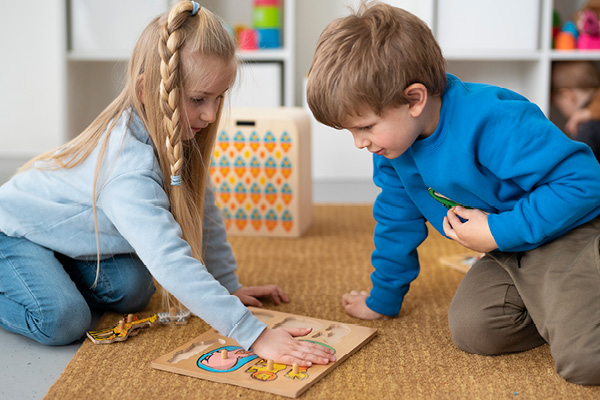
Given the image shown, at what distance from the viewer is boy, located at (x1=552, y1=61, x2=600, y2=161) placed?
2160 mm

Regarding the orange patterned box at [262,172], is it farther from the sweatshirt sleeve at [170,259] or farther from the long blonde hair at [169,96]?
the sweatshirt sleeve at [170,259]

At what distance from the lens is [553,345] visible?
82 cm

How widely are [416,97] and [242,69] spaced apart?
131cm

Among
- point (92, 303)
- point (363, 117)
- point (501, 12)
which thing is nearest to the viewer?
point (363, 117)

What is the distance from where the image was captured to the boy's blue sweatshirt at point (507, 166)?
82 cm

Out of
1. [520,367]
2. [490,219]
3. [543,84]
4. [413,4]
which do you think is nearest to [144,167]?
[490,219]

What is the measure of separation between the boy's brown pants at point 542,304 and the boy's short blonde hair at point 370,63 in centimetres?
29

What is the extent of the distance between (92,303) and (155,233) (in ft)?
1.01

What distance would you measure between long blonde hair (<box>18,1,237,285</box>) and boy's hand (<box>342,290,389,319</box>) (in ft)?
0.89

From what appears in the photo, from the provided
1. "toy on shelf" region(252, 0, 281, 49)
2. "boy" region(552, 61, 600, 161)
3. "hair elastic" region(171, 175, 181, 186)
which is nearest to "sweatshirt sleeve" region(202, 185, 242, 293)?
"hair elastic" region(171, 175, 181, 186)

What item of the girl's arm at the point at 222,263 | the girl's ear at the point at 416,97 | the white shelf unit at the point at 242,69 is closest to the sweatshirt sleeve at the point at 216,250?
the girl's arm at the point at 222,263

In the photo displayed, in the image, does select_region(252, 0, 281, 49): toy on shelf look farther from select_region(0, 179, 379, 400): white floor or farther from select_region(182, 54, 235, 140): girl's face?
select_region(0, 179, 379, 400): white floor

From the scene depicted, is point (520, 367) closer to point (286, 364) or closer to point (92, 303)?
point (286, 364)

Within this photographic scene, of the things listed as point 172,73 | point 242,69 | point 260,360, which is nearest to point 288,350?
point 260,360
